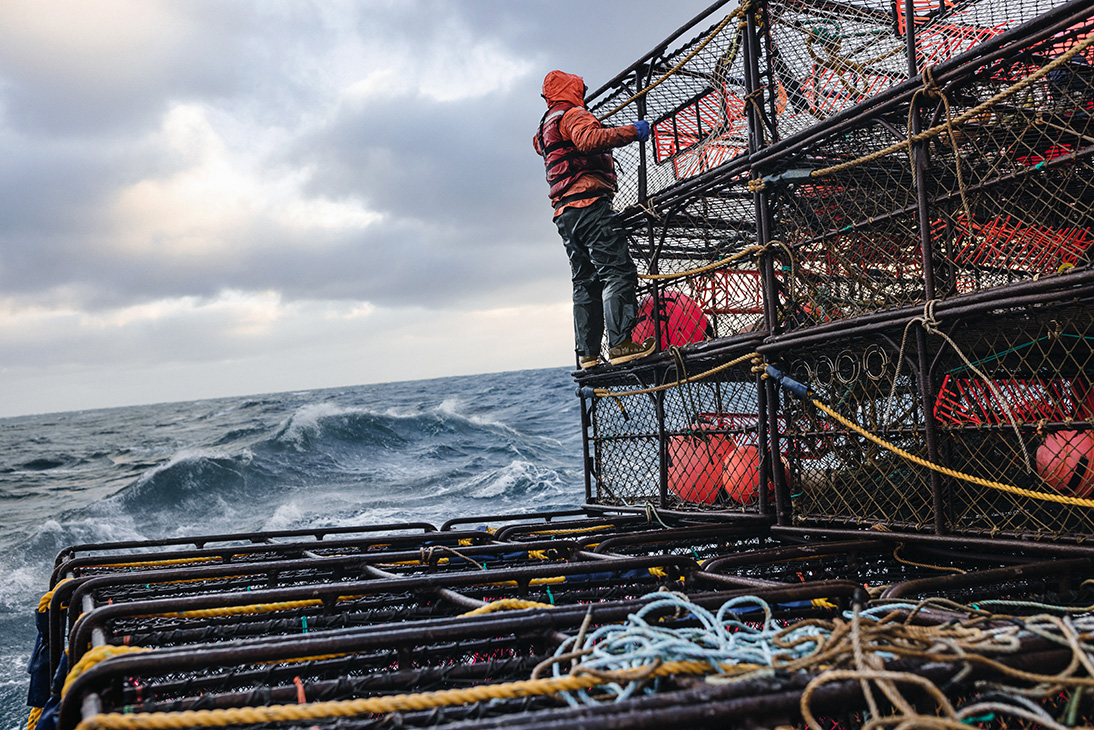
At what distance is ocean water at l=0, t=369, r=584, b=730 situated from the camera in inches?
533

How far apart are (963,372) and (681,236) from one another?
239 cm

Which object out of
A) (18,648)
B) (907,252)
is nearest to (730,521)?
(907,252)

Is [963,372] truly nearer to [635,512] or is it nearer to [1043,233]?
[1043,233]

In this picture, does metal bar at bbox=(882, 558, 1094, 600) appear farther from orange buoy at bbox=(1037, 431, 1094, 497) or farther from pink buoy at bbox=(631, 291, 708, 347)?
pink buoy at bbox=(631, 291, 708, 347)

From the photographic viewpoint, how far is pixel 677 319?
4.99m

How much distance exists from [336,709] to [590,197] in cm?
432

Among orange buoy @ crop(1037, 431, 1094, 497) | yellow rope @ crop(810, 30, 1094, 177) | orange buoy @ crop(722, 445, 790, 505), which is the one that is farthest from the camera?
orange buoy @ crop(722, 445, 790, 505)

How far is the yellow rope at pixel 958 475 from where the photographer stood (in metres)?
2.85

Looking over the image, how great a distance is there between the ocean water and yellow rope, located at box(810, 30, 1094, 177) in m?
7.28

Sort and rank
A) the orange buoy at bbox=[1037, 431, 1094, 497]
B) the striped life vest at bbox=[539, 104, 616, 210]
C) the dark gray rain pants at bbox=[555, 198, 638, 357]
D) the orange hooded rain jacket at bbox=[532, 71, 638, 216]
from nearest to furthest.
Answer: the orange buoy at bbox=[1037, 431, 1094, 497], the orange hooded rain jacket at bbox=[532, 71, 638, 216], the dark gray rain pants at bbox=[555, 198, 638, 357], the striped life vest at bbox=[539, 104, 616, 210]

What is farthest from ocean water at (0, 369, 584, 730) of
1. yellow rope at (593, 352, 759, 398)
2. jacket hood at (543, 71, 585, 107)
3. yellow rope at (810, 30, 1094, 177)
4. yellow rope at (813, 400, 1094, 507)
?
yellow rope at (810, 30, 1094, 177)

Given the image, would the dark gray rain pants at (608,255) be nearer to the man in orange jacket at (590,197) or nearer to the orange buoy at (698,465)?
the man in orange jacket at (590,197)

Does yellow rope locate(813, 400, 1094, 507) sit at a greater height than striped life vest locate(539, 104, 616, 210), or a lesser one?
lesser

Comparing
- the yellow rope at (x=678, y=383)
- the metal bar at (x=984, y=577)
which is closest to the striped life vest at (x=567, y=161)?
the yellow rope at (x=678, y=383)
